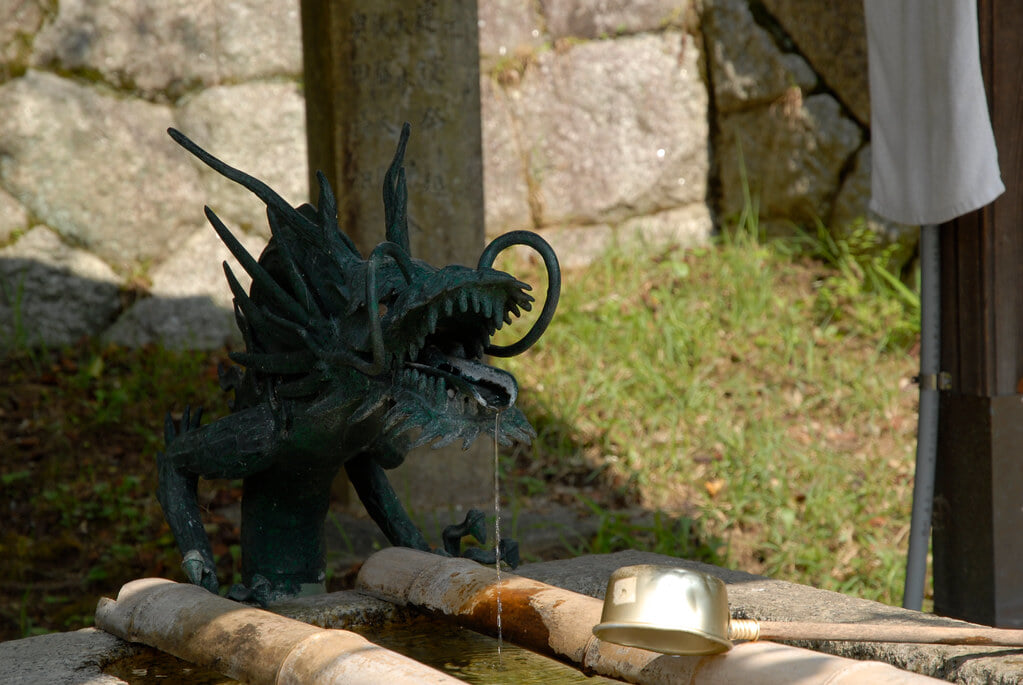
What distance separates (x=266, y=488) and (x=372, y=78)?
2525 mm

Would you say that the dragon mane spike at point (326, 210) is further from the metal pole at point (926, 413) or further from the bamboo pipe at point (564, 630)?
the metal pole at point (926, 413)

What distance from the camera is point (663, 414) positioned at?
5.31 metres

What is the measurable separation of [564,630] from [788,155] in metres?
5.15

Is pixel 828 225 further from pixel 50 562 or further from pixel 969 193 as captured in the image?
pixel 50 562

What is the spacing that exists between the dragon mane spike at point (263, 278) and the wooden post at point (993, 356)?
6.47 feet

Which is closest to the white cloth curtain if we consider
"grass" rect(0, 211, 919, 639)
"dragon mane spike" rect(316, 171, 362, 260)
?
"grass" rect(0, 211, 919, 639)

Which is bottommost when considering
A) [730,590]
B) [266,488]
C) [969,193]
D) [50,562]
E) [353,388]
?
[50,562]

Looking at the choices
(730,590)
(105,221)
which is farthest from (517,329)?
(730,590)

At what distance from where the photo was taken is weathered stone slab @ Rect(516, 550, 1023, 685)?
5.77ft

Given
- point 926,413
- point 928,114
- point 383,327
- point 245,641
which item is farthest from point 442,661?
point 928,114

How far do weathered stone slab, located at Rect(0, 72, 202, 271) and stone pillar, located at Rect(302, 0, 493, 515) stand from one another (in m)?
1.96

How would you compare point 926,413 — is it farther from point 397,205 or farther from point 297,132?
point 297,132

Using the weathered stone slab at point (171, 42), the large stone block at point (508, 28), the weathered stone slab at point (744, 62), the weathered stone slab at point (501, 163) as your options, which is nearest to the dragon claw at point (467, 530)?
the weathered stone slab at point (501, 163)

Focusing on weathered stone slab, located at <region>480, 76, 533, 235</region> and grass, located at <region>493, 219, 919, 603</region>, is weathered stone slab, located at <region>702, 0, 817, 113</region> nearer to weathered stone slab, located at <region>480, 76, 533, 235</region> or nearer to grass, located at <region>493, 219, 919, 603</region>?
grass, located at <region>493, 219, 919, 603</region>
